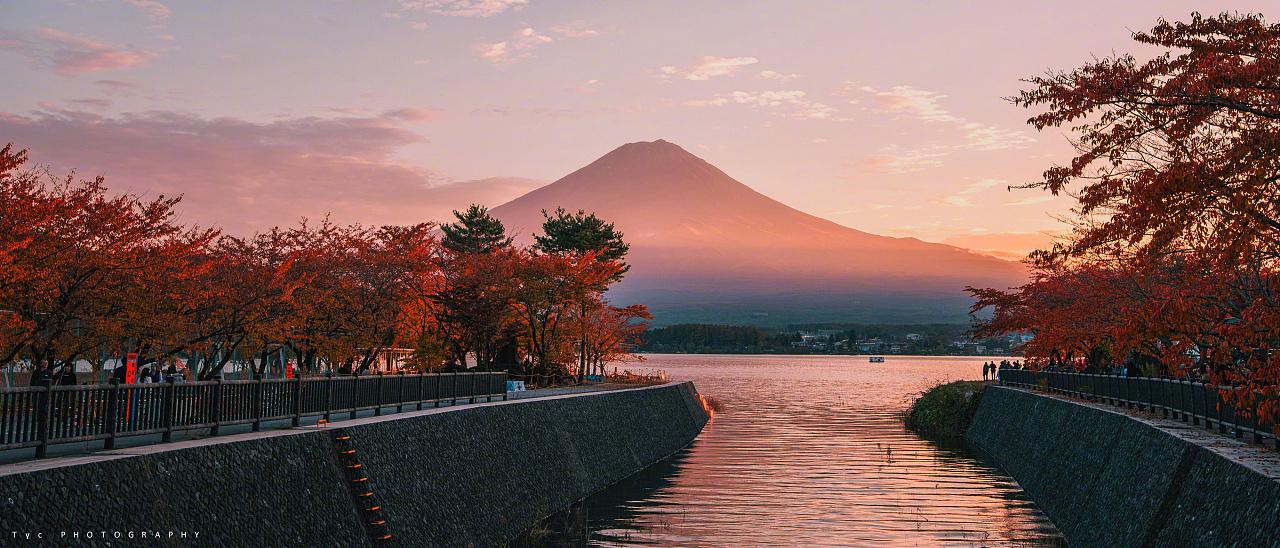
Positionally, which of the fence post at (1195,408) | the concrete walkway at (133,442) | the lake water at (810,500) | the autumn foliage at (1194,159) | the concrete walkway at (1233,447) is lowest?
the lake water at (810,500)

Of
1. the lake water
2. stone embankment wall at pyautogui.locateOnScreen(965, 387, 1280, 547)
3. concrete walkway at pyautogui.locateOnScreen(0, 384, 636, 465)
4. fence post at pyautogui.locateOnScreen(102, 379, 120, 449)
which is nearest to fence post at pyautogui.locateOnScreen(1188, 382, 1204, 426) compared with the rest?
stone embankment wall at pyautogui.locateOnScreen(965, 387, 1280, 547)

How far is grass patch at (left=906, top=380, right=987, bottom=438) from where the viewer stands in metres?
60.2

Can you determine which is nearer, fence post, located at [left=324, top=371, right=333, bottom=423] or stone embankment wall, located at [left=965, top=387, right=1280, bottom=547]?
stone embankment wall, located at [left=965, top=387, right=1280, bottom=547]

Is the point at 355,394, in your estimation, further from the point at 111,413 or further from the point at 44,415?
the point at 44,415

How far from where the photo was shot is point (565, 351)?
68438mm

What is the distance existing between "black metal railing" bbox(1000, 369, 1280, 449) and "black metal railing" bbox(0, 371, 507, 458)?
15.8 m

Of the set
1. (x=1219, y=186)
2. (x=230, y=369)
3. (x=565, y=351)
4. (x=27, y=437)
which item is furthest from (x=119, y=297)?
(x=565, y=351)

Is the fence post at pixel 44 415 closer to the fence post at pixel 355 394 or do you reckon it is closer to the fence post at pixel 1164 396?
the fence post at pixel 355 394

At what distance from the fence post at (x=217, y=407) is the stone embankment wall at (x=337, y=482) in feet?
1.15

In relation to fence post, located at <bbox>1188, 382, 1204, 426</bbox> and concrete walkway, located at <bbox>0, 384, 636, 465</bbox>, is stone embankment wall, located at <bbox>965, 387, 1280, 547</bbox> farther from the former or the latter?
concrete walkway, located at <bbox>0, 384, 636, 465</bbox>

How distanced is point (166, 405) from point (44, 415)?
2.81 metres

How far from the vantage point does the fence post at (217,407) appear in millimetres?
17516

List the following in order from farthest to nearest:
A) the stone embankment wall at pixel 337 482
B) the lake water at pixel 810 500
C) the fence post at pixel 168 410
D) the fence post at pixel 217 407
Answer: the lake water at pixel 810 500, the fence post at pixel 217 407, the fence post at pixel 168 410, the stone embankment wall at pixel 337 482

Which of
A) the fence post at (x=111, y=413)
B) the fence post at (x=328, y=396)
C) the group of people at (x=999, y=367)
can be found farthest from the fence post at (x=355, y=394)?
the group of people at (x=999, y=367)
